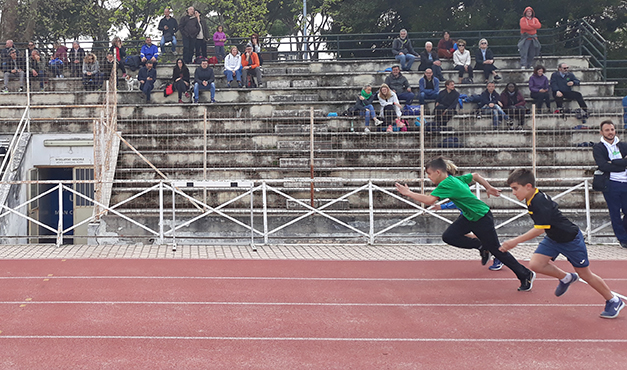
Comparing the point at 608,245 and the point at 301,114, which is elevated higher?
the point at 301,114

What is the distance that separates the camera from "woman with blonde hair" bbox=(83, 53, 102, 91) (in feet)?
Result: 67.1

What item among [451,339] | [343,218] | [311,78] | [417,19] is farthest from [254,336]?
[417,19]

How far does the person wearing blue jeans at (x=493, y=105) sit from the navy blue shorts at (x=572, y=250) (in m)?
10.4

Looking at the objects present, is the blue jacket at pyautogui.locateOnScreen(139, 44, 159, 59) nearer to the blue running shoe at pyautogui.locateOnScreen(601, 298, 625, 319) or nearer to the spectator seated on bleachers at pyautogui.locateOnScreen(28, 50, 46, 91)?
the spectator seated on bleachers at pyautogui.locateOnScreen(28, 50, 46, 91)

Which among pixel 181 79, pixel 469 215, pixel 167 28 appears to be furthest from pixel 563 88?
pixel 167 28

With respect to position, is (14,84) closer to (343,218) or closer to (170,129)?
(170,129)

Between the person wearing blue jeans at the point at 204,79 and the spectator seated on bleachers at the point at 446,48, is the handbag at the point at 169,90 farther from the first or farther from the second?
the spectator seated on bleachers at the point at 446,48

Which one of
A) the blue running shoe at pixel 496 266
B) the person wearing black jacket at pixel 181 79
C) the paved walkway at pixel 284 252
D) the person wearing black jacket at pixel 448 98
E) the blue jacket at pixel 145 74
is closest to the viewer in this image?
the blue running shoe at pixel 496 266

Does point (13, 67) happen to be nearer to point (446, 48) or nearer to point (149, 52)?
point (149, 52)

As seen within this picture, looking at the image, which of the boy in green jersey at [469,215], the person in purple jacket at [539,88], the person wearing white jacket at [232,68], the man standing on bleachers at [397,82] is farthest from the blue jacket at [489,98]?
the boy in green jersey at [469,215]

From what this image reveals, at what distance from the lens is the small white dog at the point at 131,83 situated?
2077cm

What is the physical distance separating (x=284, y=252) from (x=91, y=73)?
11.9m

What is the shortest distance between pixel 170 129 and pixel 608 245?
1139 centimetres

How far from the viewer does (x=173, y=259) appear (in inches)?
425
